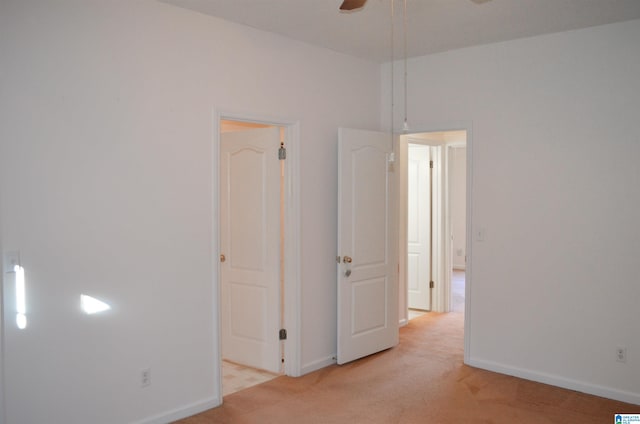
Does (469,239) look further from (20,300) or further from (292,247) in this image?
(20,300)

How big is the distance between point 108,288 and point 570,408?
10.8 ft

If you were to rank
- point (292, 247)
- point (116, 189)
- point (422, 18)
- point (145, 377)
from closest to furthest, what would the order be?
point (116, 189) < point (145, 377) < point (422, 18) < point (292, 247)

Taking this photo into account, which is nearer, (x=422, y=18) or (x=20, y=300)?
(x=20, y=300)

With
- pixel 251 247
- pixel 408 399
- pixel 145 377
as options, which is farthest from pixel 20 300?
pixel 408 399

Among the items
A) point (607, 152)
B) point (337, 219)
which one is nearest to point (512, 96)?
point (607, 152)

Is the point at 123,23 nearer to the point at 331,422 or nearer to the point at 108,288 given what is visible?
the point at 108,288

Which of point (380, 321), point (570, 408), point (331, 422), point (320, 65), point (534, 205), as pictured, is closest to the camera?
point (331, 422)

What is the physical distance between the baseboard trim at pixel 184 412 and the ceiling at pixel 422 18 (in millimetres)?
2743

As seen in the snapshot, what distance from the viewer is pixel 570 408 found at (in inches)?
143

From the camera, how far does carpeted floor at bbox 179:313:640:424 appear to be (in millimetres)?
3482

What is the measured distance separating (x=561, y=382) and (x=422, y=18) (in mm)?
3040

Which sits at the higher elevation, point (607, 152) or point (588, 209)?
point (607, 152)

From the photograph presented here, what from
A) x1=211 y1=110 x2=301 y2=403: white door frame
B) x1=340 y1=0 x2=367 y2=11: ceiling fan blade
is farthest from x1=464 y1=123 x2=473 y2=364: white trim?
x1=340 y1=0 x2=367 y2=11: ceiling fan blade

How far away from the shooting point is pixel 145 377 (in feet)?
10.8
